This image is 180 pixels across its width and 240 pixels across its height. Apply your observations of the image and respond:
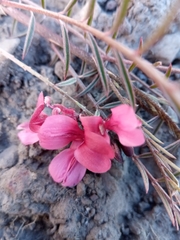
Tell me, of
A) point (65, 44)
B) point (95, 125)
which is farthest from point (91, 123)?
point (65, 44)

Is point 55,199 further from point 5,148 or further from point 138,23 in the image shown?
point 138,23

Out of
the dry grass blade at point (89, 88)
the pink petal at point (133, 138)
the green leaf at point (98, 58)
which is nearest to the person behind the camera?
the pink petal at point (133, 138)

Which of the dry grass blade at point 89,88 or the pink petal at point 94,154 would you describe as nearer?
the pink petal at point 94,154

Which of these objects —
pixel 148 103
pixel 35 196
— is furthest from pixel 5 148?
pixel 148 103

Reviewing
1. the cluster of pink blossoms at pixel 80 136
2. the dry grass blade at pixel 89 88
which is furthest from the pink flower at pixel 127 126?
the dry grass blade at pixel 89 88

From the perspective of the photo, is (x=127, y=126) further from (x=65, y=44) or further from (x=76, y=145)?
Answer: (x=65, y=44)

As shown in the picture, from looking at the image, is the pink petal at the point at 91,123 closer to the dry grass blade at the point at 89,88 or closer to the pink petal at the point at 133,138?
the pink petal at the point at 133,138
